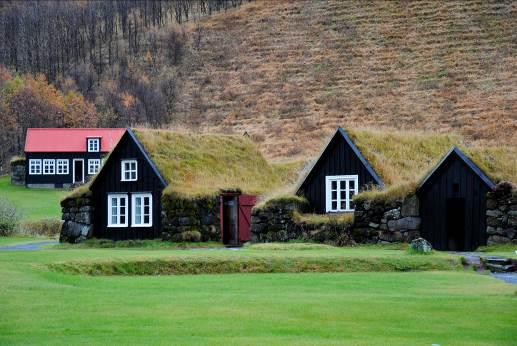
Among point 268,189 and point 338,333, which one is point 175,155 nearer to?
point 268,189

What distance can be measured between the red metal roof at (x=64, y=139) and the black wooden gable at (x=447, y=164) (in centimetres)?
5951

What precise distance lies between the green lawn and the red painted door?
76.3 feet

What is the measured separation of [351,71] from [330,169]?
90.3 meters

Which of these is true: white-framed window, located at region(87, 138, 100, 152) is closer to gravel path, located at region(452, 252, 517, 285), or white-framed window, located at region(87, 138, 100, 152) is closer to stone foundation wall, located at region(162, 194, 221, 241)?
stone foundation wall, located at region(162, 194, 221, 241)

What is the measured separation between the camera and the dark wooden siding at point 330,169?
4378cm

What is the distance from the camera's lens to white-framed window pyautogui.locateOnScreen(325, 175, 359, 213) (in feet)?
144

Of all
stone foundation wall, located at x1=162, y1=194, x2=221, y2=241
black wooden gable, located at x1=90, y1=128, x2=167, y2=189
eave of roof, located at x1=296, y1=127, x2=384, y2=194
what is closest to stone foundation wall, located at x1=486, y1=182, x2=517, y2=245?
eave of roof, located at x1=296, y1=127, x2=384, y2=194

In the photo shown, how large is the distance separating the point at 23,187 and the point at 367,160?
59.4 m

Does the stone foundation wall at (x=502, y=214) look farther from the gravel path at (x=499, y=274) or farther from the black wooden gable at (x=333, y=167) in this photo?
Result: the black wooden gable at (x=333, y=167)

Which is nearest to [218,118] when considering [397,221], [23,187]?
[23,187]

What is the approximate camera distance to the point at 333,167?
146 ft

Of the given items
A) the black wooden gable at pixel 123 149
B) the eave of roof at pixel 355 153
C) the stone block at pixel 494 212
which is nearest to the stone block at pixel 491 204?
the stone block at pixel 494 212

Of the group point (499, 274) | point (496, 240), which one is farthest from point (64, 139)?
point (499, 274)

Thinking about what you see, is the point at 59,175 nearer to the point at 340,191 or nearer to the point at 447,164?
the point at 340,191
